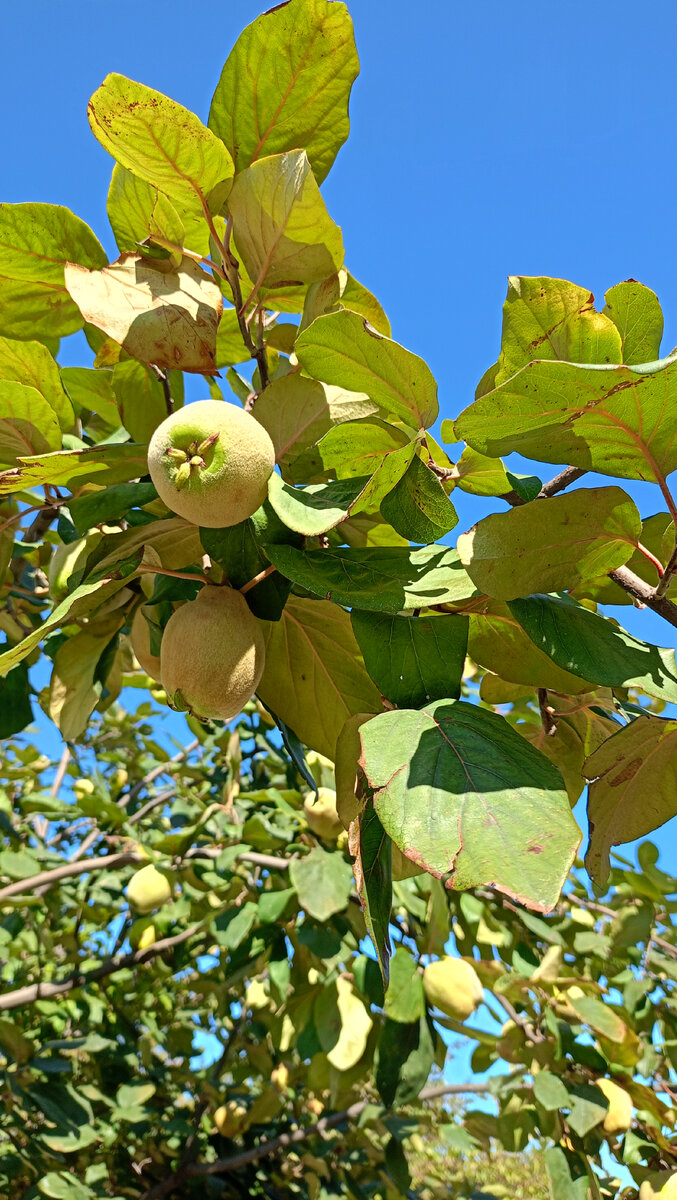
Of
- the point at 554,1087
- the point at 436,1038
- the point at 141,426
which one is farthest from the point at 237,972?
the point at 141,426

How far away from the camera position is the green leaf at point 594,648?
0.67m

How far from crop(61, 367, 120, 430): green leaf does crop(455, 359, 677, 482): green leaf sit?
67 cm

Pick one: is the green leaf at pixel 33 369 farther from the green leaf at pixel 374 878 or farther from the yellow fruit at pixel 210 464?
the green leaf at pixel 374 878

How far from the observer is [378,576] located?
73 cm

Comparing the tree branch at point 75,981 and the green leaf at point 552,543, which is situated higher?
the green leaf at point 552,543

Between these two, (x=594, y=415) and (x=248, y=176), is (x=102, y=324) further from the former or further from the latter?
(x=594, y=415)

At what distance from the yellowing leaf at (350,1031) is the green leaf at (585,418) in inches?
70.7

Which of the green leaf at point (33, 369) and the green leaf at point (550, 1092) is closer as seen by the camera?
the green leaf at point (33, 369)

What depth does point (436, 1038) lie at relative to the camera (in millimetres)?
2041

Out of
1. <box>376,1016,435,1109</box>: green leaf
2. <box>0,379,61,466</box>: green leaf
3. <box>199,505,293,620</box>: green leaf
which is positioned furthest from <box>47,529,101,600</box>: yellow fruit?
<box>376,1016,435,1109</box>: green leaf

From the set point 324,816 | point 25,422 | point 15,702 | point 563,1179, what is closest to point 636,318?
point 25,422

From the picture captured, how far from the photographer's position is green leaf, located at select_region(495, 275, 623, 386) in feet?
2.15

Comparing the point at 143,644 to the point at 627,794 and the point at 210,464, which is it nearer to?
the point at 210,464

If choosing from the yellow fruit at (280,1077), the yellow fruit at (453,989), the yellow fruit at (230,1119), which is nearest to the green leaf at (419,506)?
the yellow fruit at (453,989)
